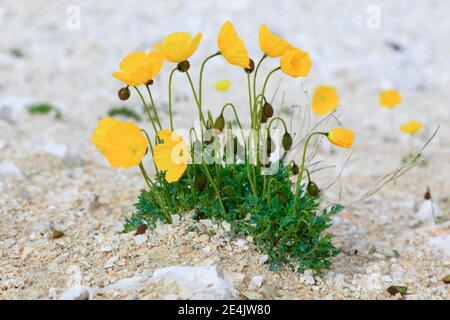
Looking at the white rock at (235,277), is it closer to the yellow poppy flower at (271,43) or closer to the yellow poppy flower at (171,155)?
the yellow poppy flower at (171,155)

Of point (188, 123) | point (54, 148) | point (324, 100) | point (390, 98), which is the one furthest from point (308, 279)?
point (188, 123)

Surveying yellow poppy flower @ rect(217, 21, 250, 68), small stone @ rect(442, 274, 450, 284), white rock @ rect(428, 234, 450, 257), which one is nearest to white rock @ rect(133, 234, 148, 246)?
yellow poppy flower @ rect(217, 21, 250, 68)

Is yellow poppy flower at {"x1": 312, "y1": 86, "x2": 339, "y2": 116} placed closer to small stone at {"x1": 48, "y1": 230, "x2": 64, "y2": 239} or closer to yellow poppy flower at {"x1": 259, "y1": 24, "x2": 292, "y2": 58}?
yellow poppy flower at {"x1": 259, "y1": 24, "x2": 292, "y2": 58}

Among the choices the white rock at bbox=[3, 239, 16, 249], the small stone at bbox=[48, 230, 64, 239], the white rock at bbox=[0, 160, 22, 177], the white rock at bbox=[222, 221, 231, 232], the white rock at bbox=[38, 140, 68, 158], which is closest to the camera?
the white rock at bbox=[222, 221, 231, 232]

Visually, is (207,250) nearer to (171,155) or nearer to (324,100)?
(171,155)
